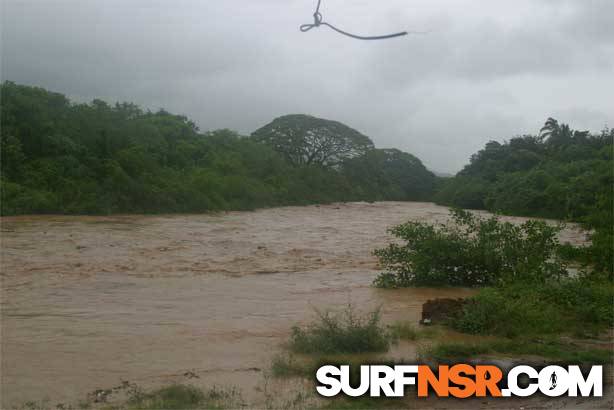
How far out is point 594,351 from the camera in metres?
6.01

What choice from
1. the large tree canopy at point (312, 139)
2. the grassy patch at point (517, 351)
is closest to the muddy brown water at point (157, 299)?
the grassy patch at point (517, 351)

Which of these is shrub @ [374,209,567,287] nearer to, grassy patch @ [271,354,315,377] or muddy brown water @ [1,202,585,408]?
muddy brown water @ [1,202,585,408]

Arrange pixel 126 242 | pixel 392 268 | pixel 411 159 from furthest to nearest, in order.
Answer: pixel 411 159 → pixel 126 242 → pixel 392 268

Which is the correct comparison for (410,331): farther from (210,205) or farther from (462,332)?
(210,205)

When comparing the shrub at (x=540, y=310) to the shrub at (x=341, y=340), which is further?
the shrub at (x=540, y=310)

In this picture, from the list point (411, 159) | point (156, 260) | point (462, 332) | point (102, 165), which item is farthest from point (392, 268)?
point (411, 159)

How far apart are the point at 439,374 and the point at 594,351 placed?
207 cm

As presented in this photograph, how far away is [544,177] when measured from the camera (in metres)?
34.8

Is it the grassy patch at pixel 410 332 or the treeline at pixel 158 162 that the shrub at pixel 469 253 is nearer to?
the grassy patch at pixel 410 332

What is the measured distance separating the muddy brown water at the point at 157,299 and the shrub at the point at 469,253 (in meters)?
0.42

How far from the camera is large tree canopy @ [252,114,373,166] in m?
47.2

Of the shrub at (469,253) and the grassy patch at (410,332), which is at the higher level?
the shrub at (469,253)

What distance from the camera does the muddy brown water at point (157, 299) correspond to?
563 centimetres

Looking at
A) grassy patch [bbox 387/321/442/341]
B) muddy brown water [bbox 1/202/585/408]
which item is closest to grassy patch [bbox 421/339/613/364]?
muddy brown water [bbox 1/202/585/408]
